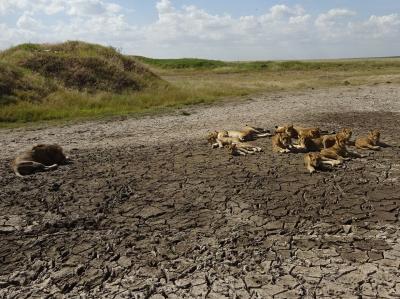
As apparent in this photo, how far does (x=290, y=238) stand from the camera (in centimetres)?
621

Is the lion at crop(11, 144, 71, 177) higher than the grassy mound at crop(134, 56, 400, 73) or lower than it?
lower

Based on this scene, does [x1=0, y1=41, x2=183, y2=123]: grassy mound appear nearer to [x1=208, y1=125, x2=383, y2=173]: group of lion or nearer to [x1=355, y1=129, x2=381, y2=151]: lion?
[x1=208, y1=125, x2=383, y2=173]: group of lion

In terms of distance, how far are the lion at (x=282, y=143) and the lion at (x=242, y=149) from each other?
37 centimetres

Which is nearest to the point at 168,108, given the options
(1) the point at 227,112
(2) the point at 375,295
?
(1) the point at 227,112

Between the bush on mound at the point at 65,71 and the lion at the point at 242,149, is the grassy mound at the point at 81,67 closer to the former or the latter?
the bush on mound at the point at 65,71

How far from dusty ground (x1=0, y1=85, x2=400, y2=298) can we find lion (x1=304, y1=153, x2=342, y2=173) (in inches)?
8.4

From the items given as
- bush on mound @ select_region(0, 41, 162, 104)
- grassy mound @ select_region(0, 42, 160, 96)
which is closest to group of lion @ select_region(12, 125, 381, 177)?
bush on mound @ select_region(0, 41, 162, 104)

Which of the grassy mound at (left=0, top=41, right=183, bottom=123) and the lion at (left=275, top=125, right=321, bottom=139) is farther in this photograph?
the grassy mound at (left=0, top=41, right=183, bottom=123)

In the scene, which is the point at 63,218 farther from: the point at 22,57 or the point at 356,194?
the point at 22,57

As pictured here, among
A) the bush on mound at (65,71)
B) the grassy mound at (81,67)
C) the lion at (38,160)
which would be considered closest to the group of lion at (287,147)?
the lion at (38,160)

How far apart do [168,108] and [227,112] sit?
2.79 meters

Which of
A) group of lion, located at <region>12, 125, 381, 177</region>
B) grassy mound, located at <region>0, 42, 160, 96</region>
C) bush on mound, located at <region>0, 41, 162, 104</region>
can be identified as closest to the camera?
group of lion, located at <region>12, 125, 381, 177</region>

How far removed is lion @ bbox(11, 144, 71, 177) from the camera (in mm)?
9680

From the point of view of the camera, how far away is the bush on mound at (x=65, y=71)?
2086cm
